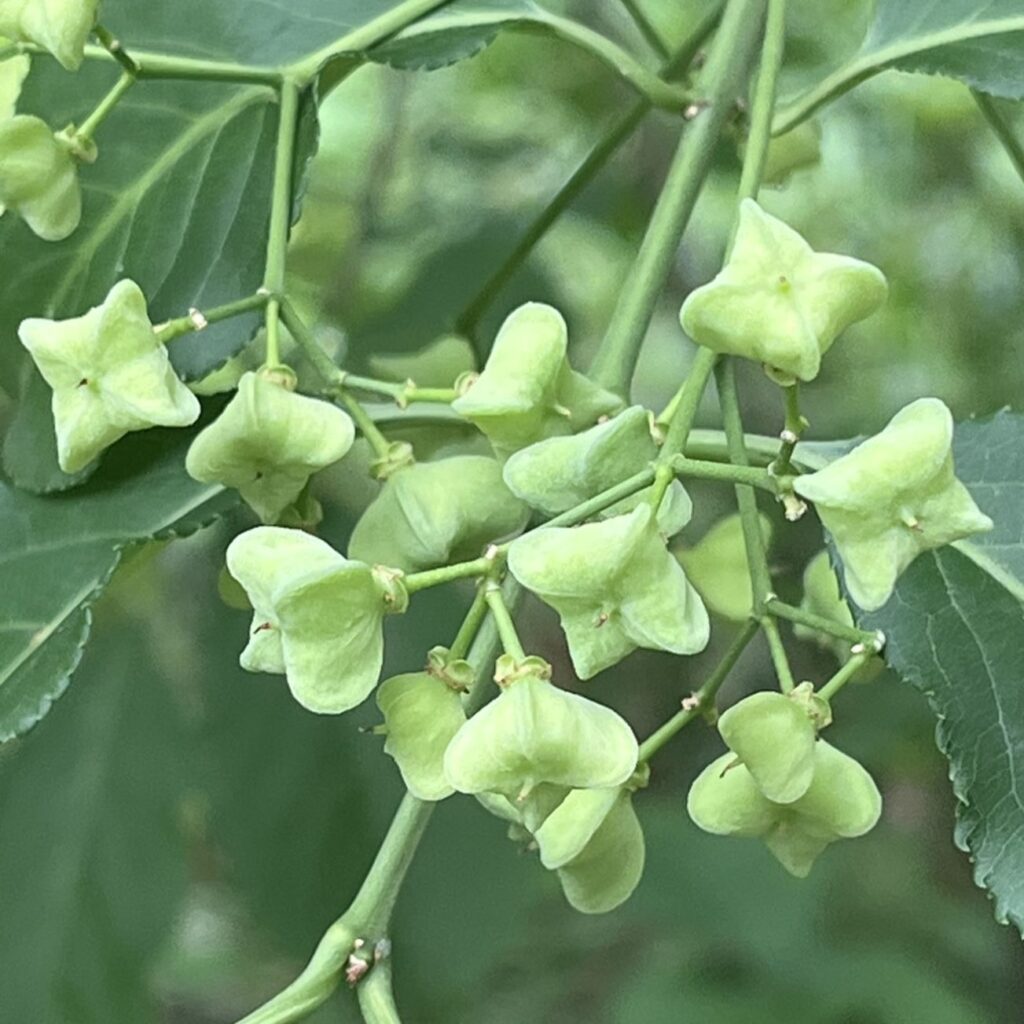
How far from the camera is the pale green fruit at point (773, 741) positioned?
1.41 feet

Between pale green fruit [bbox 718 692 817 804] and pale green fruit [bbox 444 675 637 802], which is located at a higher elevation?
pale green fruit [bbox 444 675 637 802]

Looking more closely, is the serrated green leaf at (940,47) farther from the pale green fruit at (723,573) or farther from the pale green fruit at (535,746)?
the pale green fruit at (535,746)

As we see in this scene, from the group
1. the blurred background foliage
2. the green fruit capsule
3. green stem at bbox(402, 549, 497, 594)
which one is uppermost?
green stem at bbox(402, 549, 497, 594)

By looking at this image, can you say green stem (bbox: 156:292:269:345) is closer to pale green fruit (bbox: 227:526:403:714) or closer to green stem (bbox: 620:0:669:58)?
pale green fruit (bbox: 227:526:403:714)

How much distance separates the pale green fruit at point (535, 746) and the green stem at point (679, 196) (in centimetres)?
16

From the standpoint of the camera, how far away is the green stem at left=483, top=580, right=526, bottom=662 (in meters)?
0.40

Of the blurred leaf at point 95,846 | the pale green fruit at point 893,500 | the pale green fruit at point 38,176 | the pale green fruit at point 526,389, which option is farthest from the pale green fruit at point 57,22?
the blurred leaf at point 95,846

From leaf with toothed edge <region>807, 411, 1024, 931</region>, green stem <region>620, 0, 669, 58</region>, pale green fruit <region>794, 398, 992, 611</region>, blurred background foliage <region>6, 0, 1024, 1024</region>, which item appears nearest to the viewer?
pale green fruit <region>794, 398, 992, 611</region>

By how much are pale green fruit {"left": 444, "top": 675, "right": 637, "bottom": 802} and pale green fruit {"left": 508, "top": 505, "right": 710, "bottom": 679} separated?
0.01m

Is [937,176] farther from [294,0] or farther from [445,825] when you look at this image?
[294,0]

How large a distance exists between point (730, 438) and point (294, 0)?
28 cm

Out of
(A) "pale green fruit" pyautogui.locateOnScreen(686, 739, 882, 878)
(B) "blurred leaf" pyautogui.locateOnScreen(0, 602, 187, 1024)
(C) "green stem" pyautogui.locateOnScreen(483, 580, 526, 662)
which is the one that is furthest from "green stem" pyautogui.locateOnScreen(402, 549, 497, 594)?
(B) "blurred leaf" pyautogui.locateOnScreen(0, 602, 187, 1024)

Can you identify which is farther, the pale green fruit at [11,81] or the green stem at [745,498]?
the pale green fruit at [11,81]

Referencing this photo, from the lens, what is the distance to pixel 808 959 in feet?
4.59
